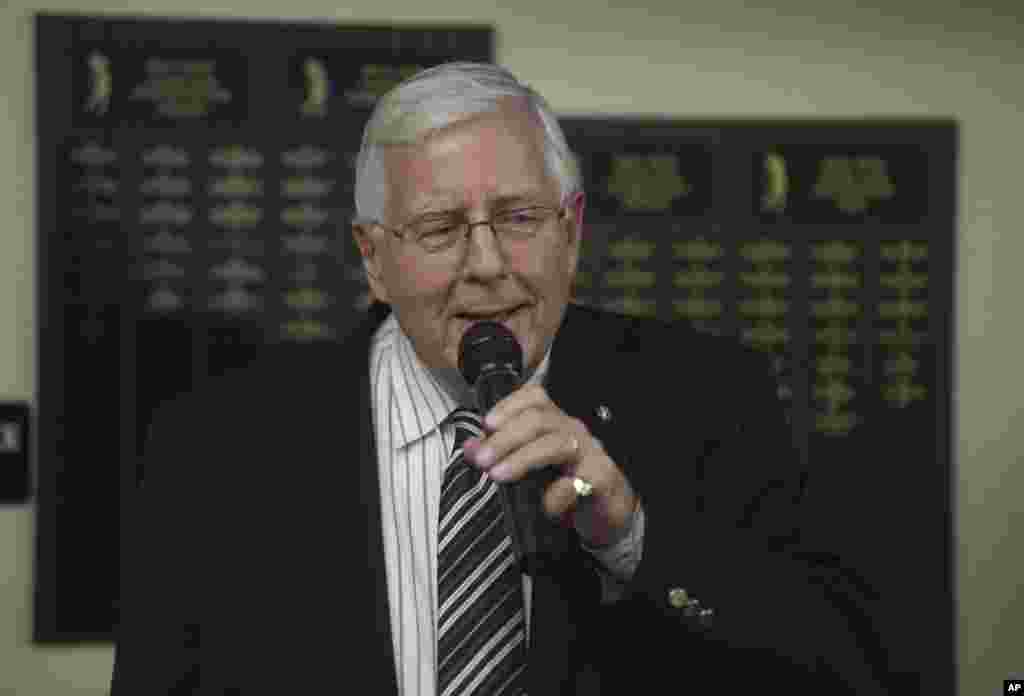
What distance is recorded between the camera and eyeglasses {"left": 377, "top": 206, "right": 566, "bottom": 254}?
1.17m

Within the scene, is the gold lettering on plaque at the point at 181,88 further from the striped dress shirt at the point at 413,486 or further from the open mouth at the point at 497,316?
the open mouth at the point at 497,316

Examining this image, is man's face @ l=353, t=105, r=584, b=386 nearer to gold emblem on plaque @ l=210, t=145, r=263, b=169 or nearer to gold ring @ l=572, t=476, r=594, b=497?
gold ring @ l=572, t=476, r=594, b=497

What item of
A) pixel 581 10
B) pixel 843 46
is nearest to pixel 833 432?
pixel 843 46

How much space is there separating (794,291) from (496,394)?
1298 millimetres

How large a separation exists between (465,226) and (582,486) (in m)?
0.34

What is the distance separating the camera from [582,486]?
937 mm

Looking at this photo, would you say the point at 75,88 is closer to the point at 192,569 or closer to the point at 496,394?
the point at 192,569

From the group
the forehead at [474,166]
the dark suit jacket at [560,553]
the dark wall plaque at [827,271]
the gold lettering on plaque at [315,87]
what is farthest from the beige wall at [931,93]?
the forehead at [474,166]

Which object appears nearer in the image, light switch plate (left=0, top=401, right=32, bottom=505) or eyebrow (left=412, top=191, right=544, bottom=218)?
eyebrow (left=412, top=191, right=544, bottom=218)

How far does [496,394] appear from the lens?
1.00 m

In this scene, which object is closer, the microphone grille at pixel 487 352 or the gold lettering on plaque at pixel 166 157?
the microphone grille at pixel 487 352

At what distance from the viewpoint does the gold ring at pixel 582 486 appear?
0.93 meters

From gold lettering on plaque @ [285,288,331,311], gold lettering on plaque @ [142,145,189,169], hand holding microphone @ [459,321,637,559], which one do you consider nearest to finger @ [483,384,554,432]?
hand holding microphone @ [459,321,637,559]

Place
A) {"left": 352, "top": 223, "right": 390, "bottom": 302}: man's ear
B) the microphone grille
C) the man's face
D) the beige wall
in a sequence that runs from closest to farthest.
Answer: the microphone grille, the man's face, {"left": 352, "top": 223, "right": 390, "bottom": 302}: man's ear, the beige wall
